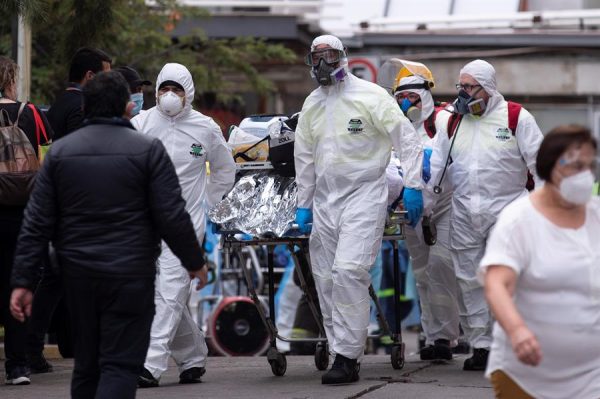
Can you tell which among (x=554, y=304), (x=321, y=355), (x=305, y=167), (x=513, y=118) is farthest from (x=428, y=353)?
(x=554, y=304)

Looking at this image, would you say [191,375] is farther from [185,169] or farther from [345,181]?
[345,181]

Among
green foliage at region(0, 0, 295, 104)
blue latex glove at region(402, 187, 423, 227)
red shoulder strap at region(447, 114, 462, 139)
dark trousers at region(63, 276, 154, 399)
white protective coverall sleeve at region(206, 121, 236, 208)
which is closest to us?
dark trousers at region(63, 276, 154, 399)

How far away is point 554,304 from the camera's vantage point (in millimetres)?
5387

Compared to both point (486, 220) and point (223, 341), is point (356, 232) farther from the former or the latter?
point (223, 341)

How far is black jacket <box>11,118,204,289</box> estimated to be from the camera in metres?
6.21

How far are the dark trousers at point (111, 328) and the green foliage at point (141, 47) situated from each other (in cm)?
595

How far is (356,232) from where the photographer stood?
8.87m

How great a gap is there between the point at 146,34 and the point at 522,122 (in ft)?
24.4

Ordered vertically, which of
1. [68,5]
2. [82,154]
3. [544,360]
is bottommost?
[544,360]

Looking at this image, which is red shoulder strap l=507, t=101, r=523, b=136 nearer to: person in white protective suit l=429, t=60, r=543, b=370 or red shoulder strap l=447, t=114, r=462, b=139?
person in white protective suit l=429, t=60, r=543, b=370

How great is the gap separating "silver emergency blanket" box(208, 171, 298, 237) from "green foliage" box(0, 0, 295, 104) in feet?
9.54

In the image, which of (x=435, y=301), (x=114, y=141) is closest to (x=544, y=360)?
(x=114, y=141)

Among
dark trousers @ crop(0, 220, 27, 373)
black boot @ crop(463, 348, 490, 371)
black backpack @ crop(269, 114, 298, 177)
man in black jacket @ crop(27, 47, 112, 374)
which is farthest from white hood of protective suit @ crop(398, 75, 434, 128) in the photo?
dark trousers @ crop(0, 220, 27, 373)

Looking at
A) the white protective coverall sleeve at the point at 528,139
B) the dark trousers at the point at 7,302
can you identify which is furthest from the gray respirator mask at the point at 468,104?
the dark trousers at the point at 7,302
